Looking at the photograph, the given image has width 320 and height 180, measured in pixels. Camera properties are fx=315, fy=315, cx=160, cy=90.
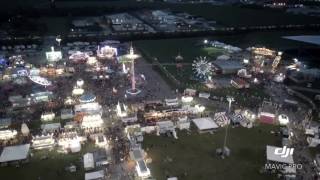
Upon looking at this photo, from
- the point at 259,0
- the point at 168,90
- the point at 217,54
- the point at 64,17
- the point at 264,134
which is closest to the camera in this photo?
the point at 264,134

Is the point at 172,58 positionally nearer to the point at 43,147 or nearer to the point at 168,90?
the point at 168,90

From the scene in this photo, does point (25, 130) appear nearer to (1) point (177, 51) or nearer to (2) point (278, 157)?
(2) point (278, 157)

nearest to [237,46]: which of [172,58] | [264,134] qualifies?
[172,58]

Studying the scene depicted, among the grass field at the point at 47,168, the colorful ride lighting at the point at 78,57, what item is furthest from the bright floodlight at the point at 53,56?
the grass field at the point at 47,168

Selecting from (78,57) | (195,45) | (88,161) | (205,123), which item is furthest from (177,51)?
(88,161)

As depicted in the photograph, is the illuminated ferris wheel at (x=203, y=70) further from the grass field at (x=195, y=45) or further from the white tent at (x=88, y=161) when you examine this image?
the white tent at (x=88, y=161)

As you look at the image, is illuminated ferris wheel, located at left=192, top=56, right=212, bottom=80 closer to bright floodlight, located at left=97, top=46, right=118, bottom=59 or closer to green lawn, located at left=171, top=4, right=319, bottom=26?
bright floodlight, located at left=97, top=46, right=118, bottom=59

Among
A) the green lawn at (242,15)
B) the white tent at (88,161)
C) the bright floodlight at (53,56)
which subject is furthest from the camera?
the green lawn at (242,15)
